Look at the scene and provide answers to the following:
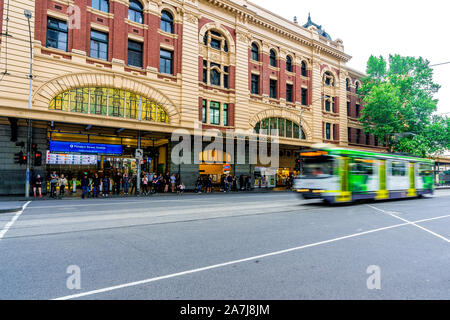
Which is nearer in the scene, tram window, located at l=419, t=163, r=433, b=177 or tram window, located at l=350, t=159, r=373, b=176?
tram window, located at l=350, t=159, r=373, b=176

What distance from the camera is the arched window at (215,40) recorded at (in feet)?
84.8

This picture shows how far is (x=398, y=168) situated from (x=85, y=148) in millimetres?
21278

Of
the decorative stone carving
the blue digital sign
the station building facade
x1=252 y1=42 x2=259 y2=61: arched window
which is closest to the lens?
the station building facade

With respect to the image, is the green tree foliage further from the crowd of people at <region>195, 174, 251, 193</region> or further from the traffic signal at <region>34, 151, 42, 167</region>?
the traffic signal at <region>34, 151, 42, 167</region>

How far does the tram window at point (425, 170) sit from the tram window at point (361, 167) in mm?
7145

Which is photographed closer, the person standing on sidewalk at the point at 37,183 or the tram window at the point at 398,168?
the tram window at the point at 398,168

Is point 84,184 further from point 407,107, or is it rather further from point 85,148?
point 407,107

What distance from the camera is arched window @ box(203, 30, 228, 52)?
84.8ft

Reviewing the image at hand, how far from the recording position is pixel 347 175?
1359 cm

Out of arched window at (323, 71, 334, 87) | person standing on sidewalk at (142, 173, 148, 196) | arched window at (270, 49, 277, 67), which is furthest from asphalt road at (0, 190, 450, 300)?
arched window at (323, 71, 334, 87)

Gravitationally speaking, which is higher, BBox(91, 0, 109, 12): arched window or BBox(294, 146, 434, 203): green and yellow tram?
BBox(91, 0, 109, 12): arched window

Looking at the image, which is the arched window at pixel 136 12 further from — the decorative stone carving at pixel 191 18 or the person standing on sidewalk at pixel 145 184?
the person standing on sidewalk at pixel 145 184

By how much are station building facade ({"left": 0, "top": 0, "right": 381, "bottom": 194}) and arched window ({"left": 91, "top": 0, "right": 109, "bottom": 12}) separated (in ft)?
0.25

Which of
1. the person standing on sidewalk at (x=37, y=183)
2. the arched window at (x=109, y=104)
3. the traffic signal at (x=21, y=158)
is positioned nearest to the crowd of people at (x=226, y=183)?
the arched window at (x=109, y=104)
